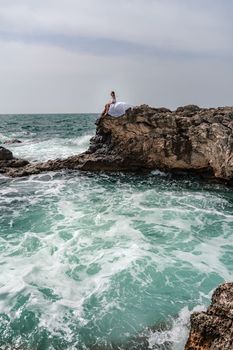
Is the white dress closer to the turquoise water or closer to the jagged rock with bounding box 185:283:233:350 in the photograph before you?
the turquoise water

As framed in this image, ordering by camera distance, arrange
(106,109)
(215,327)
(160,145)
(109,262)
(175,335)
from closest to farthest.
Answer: (215,327) < (175,335) < (109,262) < (160,145) < (106,109)

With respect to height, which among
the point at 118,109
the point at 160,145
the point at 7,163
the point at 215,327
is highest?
the point at 118,109

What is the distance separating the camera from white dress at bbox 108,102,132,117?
14.7 meters

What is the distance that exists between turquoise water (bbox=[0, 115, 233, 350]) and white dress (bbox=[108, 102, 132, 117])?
3594 mm

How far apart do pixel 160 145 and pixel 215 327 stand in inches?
429

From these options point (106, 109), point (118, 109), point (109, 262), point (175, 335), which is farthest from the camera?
point (106, 109)

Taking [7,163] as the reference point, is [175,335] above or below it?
below

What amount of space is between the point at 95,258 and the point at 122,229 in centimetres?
167

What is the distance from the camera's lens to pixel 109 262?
23.4 feet

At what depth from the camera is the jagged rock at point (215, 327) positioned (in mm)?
3475

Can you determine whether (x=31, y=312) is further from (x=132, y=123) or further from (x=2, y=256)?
(x=132, y=123)

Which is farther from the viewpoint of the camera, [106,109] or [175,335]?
[106,109]

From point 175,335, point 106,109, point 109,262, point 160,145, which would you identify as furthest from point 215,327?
point 106,109

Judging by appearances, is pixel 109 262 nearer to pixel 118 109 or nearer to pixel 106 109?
pixel 118 109
